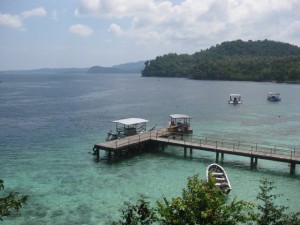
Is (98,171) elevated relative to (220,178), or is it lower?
lower

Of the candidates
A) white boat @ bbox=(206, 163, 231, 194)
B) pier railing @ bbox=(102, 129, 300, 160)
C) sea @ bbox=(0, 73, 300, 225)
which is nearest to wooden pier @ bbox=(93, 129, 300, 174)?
pier railing @ bbox=(102, 129, 300, 160)

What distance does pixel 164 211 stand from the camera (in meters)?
12.2

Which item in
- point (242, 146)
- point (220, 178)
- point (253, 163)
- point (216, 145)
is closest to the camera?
point (220, 178)

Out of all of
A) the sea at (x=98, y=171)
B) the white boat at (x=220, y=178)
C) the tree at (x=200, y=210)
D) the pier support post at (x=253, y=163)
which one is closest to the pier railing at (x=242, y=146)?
the pier support post at (x=253, y=163)

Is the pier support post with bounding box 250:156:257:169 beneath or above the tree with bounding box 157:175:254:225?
beneath

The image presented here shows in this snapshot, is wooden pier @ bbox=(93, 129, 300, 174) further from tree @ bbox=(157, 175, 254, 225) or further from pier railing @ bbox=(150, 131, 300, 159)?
tree @ bbox=(157, 175, 254, 225)

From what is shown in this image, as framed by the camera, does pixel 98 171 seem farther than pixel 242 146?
No

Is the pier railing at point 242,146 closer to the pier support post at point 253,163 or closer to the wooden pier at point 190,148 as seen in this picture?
the wooden pier at point 190,148

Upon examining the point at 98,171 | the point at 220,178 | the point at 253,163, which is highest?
the point at 220,178

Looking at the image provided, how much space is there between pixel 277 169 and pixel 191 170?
8.83 meters

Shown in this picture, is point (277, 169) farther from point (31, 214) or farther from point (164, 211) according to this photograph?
point (164, 211)

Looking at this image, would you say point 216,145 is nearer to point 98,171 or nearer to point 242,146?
point 242,146

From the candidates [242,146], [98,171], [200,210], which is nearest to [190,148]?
[242,146]

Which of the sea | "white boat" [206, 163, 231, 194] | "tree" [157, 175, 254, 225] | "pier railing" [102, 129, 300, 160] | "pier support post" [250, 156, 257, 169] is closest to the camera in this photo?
"tree" [157, 175, 254, 225]
